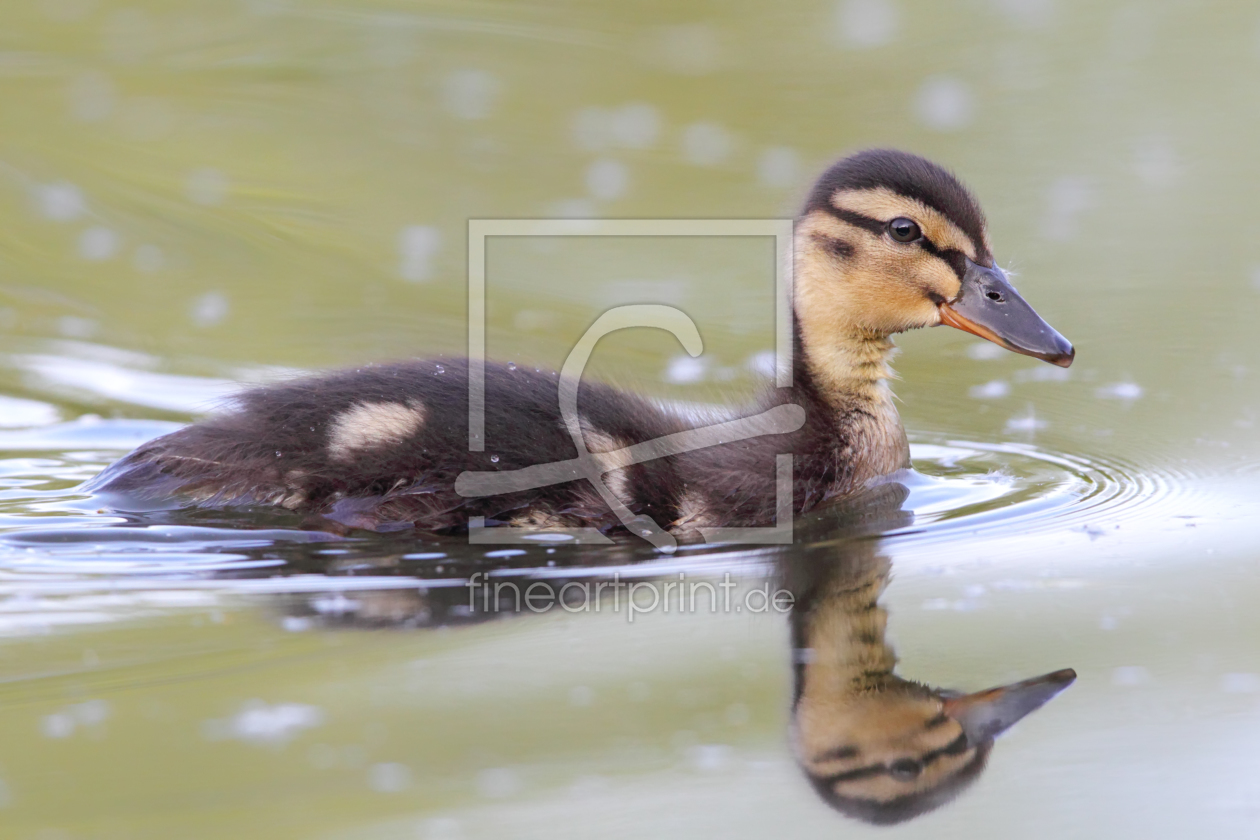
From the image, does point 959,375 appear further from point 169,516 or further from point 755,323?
point 169,516

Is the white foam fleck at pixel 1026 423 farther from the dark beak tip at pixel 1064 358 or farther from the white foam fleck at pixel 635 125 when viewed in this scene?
the white foam fleck at pixel 635 125

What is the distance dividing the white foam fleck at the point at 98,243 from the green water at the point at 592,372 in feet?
0.05

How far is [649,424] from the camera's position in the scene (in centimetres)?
322

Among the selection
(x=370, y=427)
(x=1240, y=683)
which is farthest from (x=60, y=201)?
(x=1240, y=683)

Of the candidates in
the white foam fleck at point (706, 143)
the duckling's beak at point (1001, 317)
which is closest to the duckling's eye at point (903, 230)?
the duckling's beak at point (1001, 317)

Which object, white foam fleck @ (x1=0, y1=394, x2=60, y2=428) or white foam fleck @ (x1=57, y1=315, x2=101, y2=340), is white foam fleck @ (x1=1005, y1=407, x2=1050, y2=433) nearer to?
white foam fleck @ (x1=0, y1=394, x2=60, y2=428)

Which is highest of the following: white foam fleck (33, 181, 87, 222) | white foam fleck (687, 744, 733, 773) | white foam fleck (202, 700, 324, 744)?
white foam fleck (33, 181, 87, 222)

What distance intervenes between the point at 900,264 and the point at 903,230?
0.07 metres

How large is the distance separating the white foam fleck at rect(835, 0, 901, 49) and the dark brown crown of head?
2575 millimetres

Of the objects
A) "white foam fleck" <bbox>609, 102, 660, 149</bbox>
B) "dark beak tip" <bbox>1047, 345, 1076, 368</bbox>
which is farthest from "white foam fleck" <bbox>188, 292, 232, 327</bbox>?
"dark beak tip" <bbox>1047, 345, 1076, 368</bbox>

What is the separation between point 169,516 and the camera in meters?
3.09

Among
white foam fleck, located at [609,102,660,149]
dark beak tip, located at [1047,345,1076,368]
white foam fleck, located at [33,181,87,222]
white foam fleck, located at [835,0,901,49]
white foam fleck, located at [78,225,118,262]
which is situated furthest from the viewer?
white foam fleck, located at [835,0,901,49]

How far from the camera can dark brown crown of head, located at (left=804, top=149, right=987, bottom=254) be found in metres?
3.37

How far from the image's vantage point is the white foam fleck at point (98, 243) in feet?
15.9
